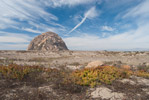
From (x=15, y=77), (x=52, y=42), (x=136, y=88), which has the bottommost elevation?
(x=136, y=88)

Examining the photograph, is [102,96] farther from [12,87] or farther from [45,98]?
[12,87]

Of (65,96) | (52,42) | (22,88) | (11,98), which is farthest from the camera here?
(52,42)

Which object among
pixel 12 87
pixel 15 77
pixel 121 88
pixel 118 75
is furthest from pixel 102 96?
pixel 15 77

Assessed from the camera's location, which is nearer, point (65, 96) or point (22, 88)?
point (65, 96)

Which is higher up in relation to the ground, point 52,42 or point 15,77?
point 52,42

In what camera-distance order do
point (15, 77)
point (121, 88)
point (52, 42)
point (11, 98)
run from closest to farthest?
point (11, 98) → point (121, 88) → point (15, 77) → point (52, 42)

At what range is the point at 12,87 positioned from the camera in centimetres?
564

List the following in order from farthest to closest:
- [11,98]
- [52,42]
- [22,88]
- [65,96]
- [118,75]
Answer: [52,42]
[118,75]
[22,88]
[65,96]
[11,98]

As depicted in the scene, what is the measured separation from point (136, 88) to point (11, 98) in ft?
22.1

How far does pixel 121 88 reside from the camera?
607cm

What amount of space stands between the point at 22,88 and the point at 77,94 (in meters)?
3.03

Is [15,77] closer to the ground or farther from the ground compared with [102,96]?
farther from the ground

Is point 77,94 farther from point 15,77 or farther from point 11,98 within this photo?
point 15,77

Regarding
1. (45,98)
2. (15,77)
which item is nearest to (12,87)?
(15,77)
